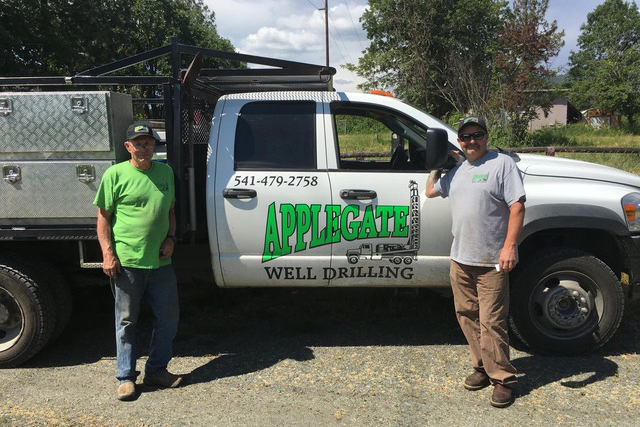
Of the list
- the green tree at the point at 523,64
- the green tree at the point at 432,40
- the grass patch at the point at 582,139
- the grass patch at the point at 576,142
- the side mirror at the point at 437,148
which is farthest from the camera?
the green tree at the point at 432,40

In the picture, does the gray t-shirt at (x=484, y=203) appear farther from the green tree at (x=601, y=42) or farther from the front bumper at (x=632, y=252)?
the green tree at (x=601, y=42)

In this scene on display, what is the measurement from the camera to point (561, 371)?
3.65 meters

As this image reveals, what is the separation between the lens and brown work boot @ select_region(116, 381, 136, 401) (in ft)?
11.0

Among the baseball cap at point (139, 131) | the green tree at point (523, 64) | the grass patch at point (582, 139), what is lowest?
the baseball cap at point (139, 131)

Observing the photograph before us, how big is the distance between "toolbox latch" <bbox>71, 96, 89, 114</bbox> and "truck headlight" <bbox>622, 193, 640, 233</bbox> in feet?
12.3

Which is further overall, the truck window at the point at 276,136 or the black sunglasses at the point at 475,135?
the truck window at the point at 276,136

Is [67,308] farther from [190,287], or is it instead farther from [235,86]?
[235,86]

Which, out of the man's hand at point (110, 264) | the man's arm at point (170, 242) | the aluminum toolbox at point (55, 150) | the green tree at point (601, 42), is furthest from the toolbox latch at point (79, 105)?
the green tree at point (601, 42)

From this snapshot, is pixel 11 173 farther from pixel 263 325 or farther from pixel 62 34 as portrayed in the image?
pixel 62 34

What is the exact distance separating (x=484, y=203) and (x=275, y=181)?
145cm

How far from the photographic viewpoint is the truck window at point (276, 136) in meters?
3.80

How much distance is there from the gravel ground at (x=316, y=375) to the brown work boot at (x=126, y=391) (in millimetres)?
44

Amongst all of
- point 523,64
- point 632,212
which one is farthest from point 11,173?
point 523,64

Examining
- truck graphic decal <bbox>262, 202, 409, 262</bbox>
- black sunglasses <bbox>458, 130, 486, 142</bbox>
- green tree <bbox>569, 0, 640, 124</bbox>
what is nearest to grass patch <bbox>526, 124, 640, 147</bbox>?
green tree <bbox>569, 0, 640, 124</bbox>
